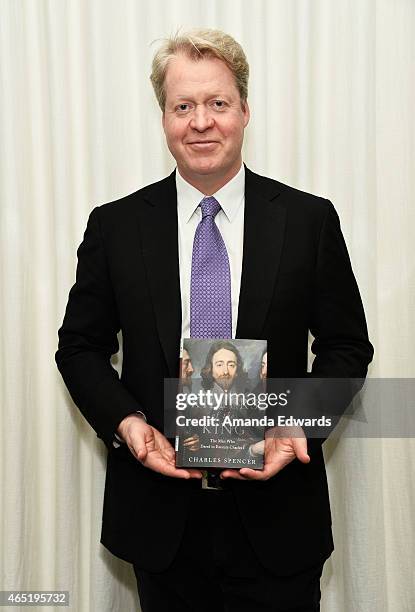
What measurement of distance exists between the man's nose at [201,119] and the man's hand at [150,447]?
1.92 feet

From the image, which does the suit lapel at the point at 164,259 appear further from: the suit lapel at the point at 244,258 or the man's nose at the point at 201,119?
the man's nose at the point at 201,119

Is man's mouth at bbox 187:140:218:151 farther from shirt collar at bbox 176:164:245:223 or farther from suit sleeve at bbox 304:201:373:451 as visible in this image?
suit sleeve at bbox 304:201:373:451

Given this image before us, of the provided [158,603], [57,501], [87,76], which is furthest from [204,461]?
[87,76]

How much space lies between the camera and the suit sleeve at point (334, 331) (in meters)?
1.61

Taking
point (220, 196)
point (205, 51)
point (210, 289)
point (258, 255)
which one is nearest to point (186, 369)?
point (210, 289)

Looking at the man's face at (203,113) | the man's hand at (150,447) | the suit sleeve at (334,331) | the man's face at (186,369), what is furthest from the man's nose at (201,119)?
the man's hand at (150,447)

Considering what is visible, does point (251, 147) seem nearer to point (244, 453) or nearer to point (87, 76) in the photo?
point (87, 76)

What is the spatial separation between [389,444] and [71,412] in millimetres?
840

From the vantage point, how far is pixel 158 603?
1666mm

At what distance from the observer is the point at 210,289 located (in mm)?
1563

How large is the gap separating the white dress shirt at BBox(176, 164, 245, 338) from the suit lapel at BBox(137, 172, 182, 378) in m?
0.02

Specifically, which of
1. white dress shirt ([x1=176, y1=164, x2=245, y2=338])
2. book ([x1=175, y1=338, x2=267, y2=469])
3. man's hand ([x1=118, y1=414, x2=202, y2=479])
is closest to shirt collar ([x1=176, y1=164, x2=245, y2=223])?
white dress shirt ([x1=176, y1=164, x2=245, y2=338])

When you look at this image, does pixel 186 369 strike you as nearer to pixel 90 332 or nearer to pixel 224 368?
pixel 224 368

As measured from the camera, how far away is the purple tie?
1555mm
